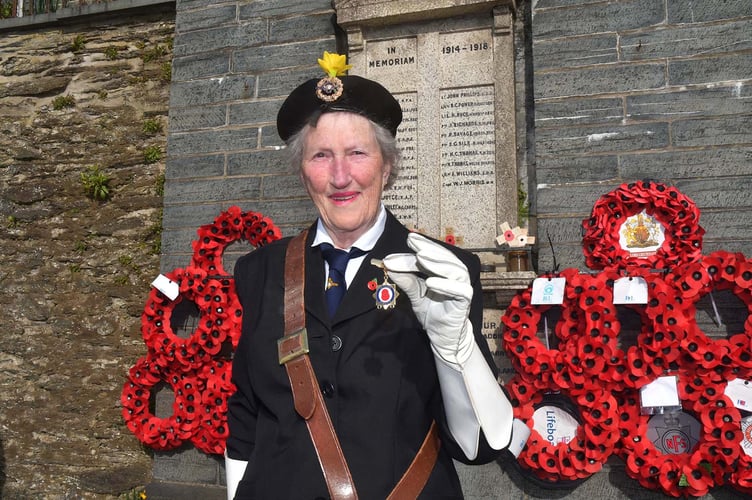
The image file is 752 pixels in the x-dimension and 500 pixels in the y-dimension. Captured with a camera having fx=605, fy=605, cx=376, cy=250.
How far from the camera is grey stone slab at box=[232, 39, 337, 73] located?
4789mm

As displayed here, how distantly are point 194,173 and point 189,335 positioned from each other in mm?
1315

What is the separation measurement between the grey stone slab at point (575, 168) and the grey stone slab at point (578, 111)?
0.81 ft

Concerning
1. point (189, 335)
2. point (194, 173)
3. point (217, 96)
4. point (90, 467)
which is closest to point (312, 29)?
point (217, 96)

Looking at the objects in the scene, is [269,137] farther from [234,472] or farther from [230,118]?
[234,472]

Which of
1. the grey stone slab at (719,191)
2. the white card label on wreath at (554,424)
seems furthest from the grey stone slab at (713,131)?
the white card label on wreath at (554,424)

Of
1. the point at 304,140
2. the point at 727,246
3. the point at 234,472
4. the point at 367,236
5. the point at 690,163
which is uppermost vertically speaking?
the point at 690,163

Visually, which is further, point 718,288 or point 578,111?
point 578,111

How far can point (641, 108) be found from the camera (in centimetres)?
396

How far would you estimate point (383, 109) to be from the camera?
215cm

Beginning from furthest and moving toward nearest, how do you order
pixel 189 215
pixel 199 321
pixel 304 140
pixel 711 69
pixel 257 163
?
pixel 189 215
pixel 257 163
pixel 199 321
pixel 711 69
pixel 304 140

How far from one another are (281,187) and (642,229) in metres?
2.60

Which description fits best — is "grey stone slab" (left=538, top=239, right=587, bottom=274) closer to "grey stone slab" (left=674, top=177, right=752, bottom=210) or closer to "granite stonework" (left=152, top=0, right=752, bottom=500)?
"granite stonework" (left=152, top=0, right=752, bottom=500)

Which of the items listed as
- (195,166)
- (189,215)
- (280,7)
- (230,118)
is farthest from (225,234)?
(280,7)

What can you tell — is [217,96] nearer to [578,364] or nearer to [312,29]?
[312,29]
